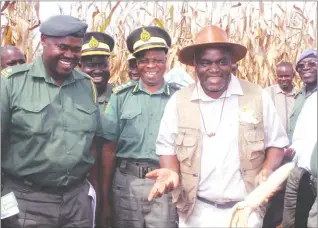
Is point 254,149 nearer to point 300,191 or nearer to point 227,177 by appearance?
point 227,177

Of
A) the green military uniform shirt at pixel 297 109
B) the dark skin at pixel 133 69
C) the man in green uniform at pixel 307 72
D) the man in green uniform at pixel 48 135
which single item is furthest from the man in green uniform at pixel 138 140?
the man in green uniform at pixel 307 72

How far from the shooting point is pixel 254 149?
3004mm

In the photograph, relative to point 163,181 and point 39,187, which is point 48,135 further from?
point 163,181

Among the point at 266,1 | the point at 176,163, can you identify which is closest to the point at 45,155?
the point at 176,163

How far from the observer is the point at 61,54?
10.2 ft

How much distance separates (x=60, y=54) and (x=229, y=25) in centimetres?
532

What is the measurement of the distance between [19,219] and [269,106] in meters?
1.65

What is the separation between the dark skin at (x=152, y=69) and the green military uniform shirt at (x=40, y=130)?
775 mm

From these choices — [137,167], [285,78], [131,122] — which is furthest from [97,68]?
[285,78]

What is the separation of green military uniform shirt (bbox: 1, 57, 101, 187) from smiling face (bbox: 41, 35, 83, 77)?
69 millimetres

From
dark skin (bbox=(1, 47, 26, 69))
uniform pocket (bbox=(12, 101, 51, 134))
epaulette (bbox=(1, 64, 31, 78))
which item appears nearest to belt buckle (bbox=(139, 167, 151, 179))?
uniform pocket (bbox=(12, 101, 51, 134))

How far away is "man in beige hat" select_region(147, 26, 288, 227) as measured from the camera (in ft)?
9.89

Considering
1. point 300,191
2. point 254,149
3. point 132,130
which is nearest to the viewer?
point 254,149

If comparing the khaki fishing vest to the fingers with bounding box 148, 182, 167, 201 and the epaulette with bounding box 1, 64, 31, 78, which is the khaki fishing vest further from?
the epaulette with bounding box 1, 64, 31, 78
